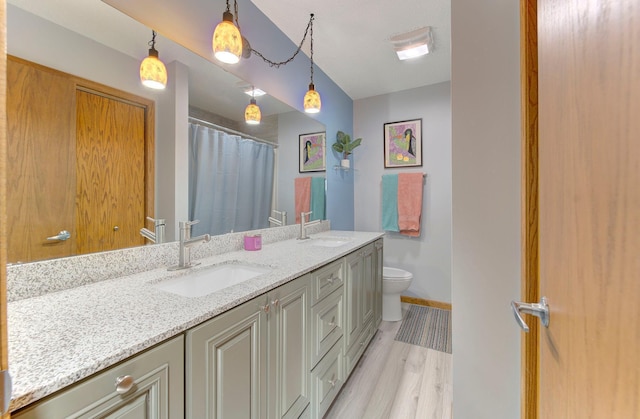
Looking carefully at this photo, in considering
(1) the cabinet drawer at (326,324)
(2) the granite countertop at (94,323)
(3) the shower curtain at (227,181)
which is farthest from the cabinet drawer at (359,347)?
(3) the shower curtain at (227,181)

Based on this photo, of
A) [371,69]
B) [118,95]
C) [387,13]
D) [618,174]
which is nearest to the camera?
[618,174]

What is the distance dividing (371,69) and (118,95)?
2.20 meters

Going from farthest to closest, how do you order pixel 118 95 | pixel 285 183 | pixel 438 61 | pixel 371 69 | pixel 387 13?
pixel 371 69, pixel 438 61, pixel 285 183, pixel 387 13, pixel 118 95

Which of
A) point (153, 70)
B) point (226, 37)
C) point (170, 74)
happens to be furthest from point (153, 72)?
point (226, 37)

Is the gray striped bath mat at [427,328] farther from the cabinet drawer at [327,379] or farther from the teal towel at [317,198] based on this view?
the teal towel at [317,198]

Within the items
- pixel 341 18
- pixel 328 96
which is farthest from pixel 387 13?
pixel 328 96

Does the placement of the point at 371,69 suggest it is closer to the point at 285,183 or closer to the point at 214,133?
the point at 285,183

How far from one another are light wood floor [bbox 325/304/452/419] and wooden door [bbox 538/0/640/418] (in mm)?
1134

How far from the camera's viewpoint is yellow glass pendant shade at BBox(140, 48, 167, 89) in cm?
116

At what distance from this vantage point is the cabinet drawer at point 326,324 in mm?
1281

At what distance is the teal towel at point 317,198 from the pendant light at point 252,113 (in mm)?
801

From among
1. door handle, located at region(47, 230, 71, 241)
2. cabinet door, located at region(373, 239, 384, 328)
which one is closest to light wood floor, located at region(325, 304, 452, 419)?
cabinet door, located at region(373, 239, 384, 328)

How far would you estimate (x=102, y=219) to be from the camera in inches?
41.3

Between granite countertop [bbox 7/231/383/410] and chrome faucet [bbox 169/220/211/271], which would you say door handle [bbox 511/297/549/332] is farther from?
chrome faucet [bbox 169/220/211/271]
